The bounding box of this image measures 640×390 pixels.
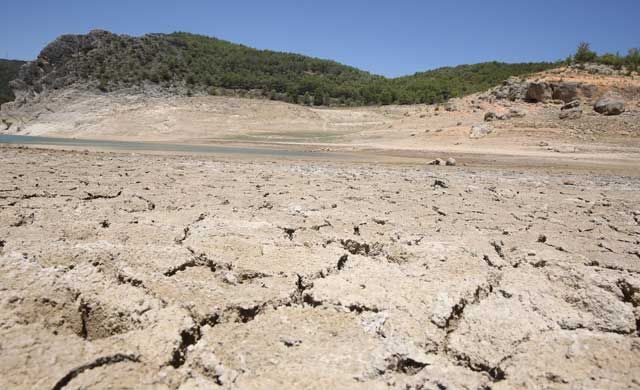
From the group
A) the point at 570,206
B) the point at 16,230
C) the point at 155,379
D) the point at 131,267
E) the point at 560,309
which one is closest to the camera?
the point at 155,379

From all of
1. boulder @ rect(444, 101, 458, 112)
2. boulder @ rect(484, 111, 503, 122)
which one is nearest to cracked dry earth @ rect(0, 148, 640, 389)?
boulder @ rect(484, 111, 503, 122)

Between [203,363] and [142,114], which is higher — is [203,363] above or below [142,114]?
below

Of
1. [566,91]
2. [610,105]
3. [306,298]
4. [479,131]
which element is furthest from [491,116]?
[306,298]

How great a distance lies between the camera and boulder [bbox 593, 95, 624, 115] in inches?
647

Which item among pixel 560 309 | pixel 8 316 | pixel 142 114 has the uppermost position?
pixel 142 114

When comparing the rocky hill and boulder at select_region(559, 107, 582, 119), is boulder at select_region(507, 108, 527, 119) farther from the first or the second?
the rocky hill

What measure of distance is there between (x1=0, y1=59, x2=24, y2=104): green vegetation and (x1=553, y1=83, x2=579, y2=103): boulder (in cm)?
4840

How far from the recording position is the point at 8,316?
168 cm

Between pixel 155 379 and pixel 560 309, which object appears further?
pixel 560 309

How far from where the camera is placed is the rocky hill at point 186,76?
103ft

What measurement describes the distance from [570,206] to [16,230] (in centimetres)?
497

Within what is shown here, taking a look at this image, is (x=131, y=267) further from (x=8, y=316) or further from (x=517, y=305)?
(x=517, y=305)

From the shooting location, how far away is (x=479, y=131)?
16.4 meters

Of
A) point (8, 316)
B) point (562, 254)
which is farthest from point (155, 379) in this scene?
point (562, 254)
